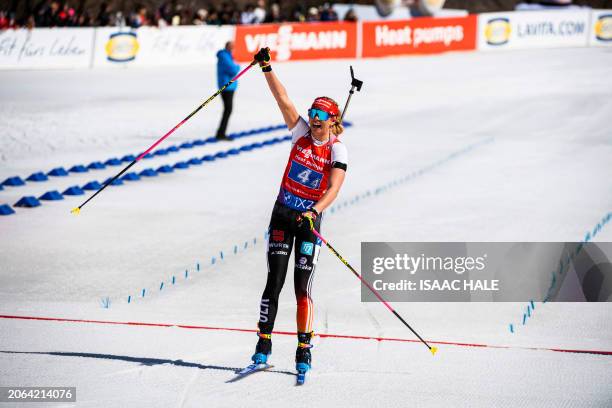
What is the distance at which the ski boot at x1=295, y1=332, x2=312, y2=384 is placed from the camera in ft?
19.9

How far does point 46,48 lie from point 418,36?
16025mm

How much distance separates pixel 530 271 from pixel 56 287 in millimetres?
4865

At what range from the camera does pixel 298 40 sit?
3384 centimetres

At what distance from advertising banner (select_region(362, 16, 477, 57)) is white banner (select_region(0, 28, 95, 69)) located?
1187 cm

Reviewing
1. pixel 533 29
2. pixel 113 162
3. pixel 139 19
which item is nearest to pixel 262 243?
pixel 113 162

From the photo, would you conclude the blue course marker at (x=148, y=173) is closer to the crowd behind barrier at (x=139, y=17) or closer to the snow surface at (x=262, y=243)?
the snow surface at (x=262, y=243)

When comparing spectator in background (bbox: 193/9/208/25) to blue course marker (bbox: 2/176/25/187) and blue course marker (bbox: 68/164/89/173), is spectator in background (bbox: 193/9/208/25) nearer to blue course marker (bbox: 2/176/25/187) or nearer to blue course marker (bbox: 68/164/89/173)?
blue course marker (bbox: 68/164/89/173)

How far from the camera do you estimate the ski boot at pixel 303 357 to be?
19.9 feet

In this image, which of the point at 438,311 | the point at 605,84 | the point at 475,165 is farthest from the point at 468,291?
the point at 605,84

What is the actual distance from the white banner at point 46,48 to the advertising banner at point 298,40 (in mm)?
5524

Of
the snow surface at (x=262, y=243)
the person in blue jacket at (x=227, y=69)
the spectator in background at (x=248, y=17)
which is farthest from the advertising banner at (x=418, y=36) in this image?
the person in blue jacket at (x=227, y=69)

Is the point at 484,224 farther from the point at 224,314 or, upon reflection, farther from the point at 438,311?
the point at 224,314

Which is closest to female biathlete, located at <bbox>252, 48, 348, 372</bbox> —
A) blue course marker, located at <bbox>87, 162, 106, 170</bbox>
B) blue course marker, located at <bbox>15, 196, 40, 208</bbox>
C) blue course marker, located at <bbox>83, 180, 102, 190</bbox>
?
blue course marker, located at <bbox>15, 196, 40, 208</bbox>

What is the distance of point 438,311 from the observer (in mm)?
8070
